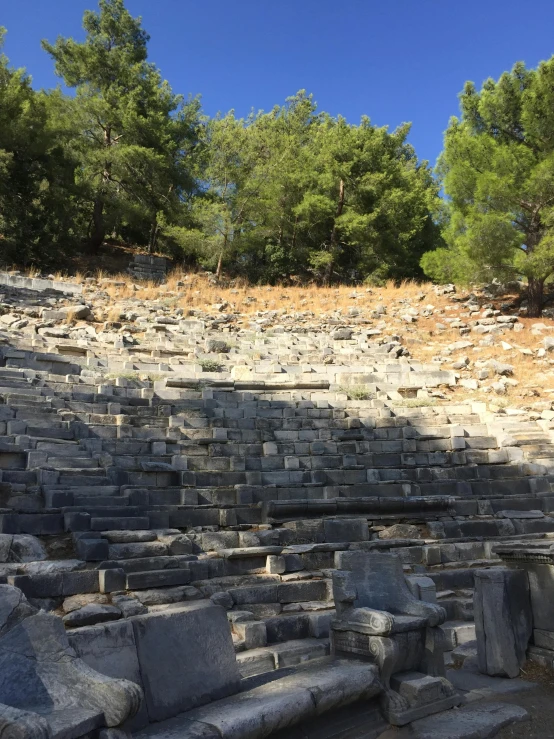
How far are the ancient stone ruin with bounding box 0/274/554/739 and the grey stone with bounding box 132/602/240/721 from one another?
0.01 metres

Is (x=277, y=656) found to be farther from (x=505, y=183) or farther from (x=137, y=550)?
(x=505, y=183)

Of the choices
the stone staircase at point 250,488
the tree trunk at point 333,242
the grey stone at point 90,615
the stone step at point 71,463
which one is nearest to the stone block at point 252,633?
the stone staircase at point 250,488

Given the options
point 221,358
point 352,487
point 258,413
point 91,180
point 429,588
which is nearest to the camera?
point 429,588

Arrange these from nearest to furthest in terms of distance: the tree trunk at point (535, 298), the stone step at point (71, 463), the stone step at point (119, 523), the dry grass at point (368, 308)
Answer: the stone step at point (119, 523) → the stone step at point (71, 463) → the dry grass at point (368, 308) → the tree trunk at point (535, 298)

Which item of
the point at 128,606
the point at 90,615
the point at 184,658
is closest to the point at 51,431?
the point at 128,606

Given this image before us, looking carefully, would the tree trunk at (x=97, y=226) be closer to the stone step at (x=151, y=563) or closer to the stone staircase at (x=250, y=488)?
the stone staircase at (x=250, y=488)

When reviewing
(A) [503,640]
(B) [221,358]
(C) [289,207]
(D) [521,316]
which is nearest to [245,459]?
(A) [503,640]

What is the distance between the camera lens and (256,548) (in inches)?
236

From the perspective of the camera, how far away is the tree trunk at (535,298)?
58.9ft

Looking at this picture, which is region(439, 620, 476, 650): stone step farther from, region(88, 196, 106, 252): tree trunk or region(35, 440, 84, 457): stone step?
region(88, 196, 106, 252): tree trunk

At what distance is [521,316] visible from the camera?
59.3 feet

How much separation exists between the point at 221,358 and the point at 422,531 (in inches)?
307

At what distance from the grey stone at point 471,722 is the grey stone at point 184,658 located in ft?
4.01

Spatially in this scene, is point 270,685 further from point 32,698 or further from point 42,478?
point 42,478
